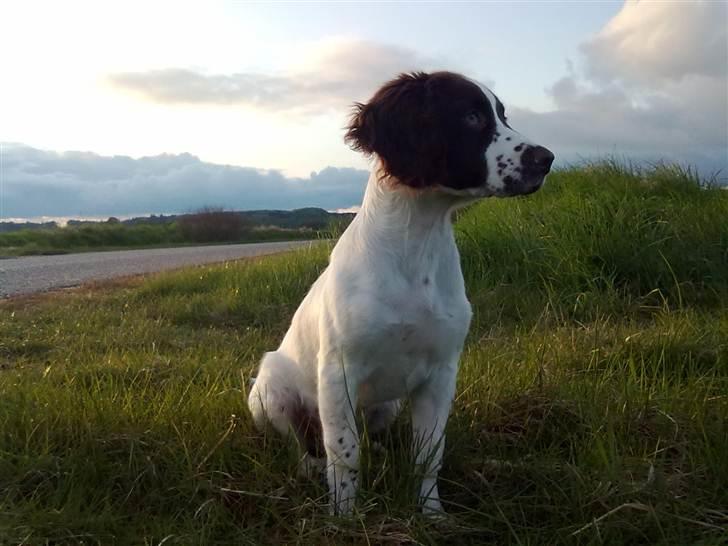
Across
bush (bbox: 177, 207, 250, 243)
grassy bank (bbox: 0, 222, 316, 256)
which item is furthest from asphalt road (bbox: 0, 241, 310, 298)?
bush (bbox: 177, 207, 250, 243)

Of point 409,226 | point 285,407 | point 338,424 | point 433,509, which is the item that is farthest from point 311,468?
point 409,226

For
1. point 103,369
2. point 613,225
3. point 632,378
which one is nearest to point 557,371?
point 632,378

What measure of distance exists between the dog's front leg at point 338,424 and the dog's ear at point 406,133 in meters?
0.71

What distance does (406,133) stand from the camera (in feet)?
8.75

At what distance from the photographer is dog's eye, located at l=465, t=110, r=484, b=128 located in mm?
2671

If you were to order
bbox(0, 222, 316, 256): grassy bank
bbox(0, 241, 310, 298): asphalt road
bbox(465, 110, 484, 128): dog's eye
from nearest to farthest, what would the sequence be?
bbox(465, 110, 484, 128): dog's eye
bbox(0, 241, 310, 298): asphalt road
bbox(0, 222, 316, 256): grassy bank

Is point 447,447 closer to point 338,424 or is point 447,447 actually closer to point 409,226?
point 338,424

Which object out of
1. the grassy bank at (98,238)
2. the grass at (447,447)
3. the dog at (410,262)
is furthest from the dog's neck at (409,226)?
the grassy bank at (98,238)

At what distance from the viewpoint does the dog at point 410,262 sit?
8.35 ft

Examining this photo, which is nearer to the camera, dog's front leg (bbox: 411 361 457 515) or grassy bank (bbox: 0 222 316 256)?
dog's front leg (bbox: 411 361 457 515)

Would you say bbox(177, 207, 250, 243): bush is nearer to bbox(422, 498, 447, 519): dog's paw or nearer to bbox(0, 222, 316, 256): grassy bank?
bbox(0, 222, 316, 256): grassy bank

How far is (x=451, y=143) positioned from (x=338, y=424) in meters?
1.04

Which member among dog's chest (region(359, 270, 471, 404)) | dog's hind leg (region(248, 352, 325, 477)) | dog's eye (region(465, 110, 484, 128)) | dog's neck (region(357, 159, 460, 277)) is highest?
dog's eye (region(465, 110, 484, 128))

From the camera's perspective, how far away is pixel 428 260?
2.65 metres
